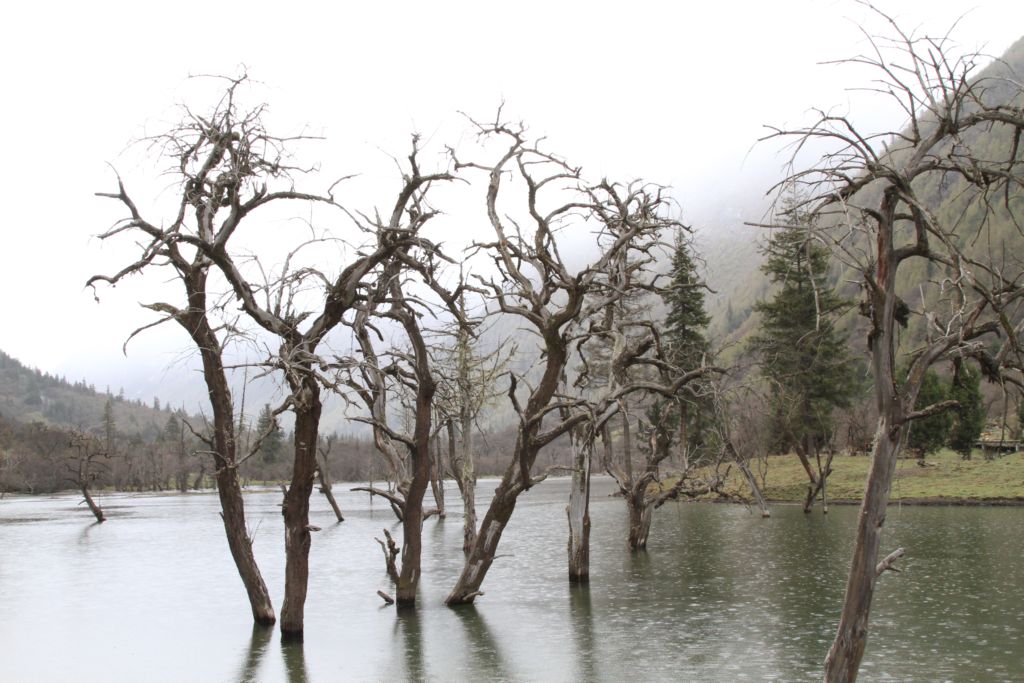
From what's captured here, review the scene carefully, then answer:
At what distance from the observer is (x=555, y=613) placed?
18812mm

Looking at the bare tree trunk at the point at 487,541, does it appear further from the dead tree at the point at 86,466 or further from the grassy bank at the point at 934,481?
the dead tree at the point at 86,466

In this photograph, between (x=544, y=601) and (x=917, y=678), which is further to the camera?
(x=544, y=601)

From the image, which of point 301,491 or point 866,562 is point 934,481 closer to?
point 301,491

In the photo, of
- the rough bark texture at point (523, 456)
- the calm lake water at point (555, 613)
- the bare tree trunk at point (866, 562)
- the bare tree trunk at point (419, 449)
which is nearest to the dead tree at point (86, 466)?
the calm lake water at point (555, 613)

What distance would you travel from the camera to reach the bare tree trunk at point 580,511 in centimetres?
2094

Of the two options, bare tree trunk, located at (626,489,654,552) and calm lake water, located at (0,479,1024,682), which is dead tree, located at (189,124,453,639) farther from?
bare tree trunk, located at (626,489,654,552)

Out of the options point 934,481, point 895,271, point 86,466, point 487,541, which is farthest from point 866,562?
point 86,466

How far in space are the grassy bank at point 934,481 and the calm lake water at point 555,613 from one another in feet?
17.6

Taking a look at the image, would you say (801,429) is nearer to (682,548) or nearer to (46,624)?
(682,548)

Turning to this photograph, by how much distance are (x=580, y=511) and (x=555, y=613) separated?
2.98 metres

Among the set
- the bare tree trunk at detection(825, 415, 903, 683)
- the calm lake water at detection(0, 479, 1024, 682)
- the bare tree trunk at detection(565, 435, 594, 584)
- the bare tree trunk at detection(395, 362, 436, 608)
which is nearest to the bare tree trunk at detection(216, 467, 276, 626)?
the calm lake water at detection(0, 479, 1024, 682)

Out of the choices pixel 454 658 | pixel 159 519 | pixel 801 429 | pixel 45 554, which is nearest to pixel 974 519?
pixel 801 429

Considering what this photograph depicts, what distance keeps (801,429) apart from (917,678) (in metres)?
44.9

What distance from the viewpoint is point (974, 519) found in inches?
1361
